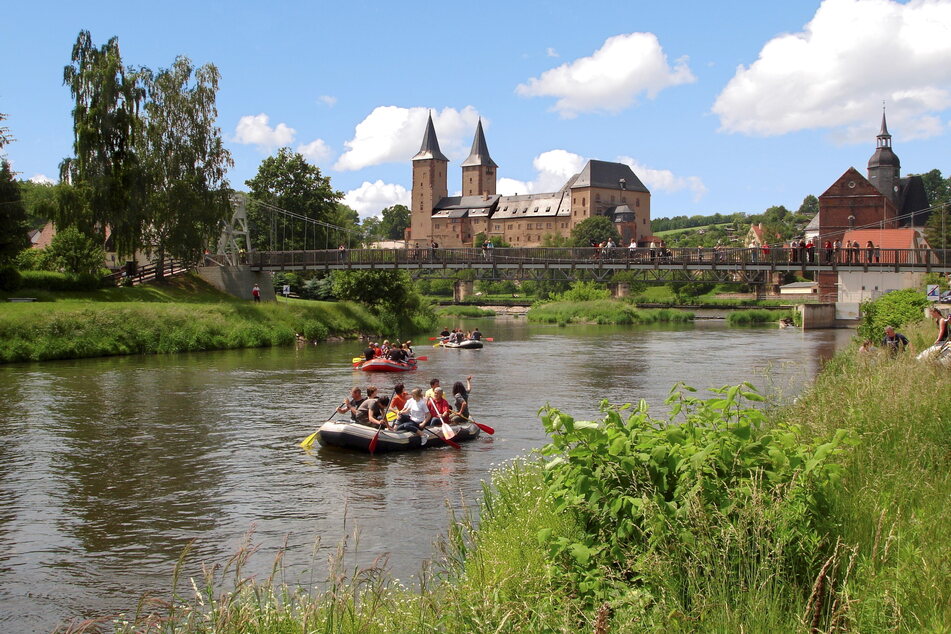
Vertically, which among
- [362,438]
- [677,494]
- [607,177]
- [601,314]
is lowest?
[362,438]

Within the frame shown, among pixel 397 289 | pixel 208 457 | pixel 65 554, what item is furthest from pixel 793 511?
pixel 397 289

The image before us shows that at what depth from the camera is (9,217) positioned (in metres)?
36.4

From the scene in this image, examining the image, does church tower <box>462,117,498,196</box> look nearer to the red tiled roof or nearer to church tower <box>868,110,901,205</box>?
church tower <box>868,110,901,205</box>

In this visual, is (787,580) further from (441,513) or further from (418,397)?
(418,397)

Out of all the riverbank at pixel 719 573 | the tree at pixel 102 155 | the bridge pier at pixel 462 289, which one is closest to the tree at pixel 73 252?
the tree at pixel 102 155

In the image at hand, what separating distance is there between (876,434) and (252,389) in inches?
777

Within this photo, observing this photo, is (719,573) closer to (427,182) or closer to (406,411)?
(406,411)

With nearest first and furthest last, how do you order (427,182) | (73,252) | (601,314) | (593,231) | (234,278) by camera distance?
(73,252), (234,278), (601,314), (593,231), (427,182)

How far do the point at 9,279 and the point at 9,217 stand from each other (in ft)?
8.45

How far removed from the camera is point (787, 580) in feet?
17.2

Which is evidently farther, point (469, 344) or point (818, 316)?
point (818, 316)

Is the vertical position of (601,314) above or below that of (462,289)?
below

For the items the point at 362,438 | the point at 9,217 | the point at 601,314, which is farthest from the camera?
the point at 601,314

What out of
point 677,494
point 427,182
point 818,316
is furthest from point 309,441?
point 427,182
